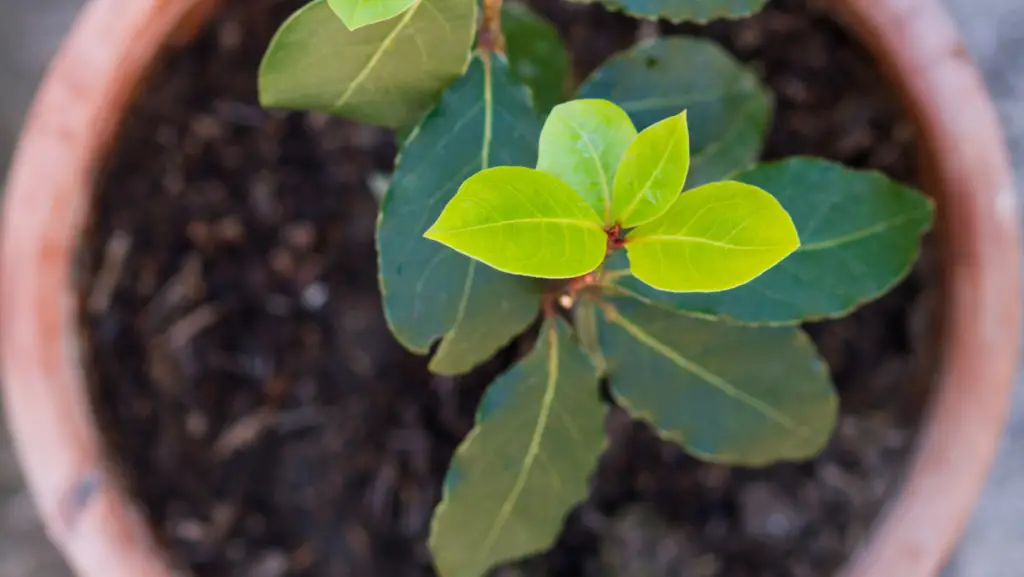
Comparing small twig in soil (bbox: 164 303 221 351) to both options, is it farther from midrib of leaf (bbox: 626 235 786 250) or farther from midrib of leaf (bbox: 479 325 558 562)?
midrib of leaf (bbox: 626 235 786 250)

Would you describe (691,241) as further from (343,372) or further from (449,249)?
(343,372)

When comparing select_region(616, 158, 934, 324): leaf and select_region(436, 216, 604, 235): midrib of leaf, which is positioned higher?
select_region(436, 216, 604, 235): midrib of leaf

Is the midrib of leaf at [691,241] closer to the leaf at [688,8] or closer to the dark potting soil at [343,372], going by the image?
the leaf at [688,8]

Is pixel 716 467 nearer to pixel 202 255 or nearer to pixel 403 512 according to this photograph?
pixel 403 512

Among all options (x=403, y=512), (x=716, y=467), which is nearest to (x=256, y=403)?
(x=403, y=512)

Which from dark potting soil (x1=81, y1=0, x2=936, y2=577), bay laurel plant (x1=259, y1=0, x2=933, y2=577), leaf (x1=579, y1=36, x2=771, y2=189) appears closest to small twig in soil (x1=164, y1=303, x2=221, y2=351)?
dark potting soil (x1=81, y1=0, x2=936, y2=577)
